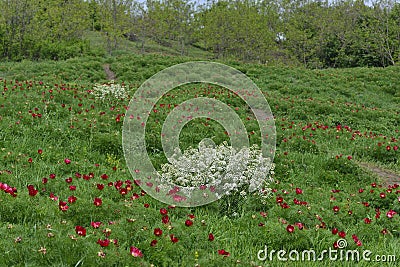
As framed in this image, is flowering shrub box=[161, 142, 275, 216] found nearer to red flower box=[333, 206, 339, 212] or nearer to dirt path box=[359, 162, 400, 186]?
red flower box=[333, 206, 339, 212]

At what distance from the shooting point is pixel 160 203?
5355 mm

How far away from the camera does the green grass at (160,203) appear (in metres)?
3.65

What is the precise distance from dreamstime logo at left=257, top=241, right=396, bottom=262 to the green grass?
3.3 inches

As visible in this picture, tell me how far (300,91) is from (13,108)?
1324cm

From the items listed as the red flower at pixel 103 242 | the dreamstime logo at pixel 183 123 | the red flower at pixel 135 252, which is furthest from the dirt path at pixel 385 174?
the red flower at pixel 103 242

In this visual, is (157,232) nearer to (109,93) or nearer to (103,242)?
(103,242)

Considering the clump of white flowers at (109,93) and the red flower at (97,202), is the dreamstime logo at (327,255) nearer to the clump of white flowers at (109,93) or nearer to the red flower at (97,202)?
the red flower at (97,202)

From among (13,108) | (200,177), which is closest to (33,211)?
(200,177)

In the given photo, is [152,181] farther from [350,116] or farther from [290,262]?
[350,116]

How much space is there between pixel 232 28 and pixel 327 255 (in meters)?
34.9

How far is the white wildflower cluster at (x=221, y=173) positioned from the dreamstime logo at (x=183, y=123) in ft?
0.32

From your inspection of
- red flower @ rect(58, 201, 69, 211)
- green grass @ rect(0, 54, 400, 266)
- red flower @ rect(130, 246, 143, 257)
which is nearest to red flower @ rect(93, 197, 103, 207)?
green grass @ rect(0, 54, 400, 266)

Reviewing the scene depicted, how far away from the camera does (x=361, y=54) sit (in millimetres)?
34781

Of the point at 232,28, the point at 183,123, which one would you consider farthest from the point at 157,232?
the point at 232,28
